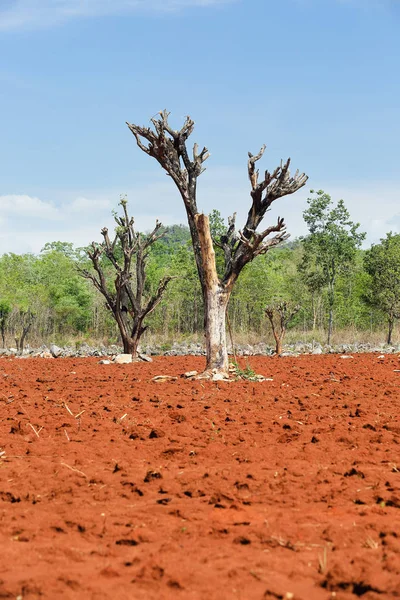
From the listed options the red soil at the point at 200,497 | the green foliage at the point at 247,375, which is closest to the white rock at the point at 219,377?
the green foliage at the point at 247,375

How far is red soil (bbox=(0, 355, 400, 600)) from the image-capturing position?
8.34ft

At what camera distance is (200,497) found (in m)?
3.90

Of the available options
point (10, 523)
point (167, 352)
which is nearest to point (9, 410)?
point (10, 523)

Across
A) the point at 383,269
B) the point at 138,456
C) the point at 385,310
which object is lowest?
the point at 138,456

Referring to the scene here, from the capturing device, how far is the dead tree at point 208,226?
413 inches

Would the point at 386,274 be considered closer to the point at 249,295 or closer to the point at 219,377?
the point at 249,295

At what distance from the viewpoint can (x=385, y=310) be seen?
2809 cm

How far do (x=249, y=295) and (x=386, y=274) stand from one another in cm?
901

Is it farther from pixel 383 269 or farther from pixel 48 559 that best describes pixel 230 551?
pixel 383 269

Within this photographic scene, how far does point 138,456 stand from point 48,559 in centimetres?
232

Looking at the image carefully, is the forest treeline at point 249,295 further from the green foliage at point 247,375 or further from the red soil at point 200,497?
the red soil at point 200,497

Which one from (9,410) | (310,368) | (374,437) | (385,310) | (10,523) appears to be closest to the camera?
(10,523)

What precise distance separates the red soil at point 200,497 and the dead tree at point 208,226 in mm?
2471

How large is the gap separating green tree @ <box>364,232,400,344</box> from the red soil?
67.8 feet
